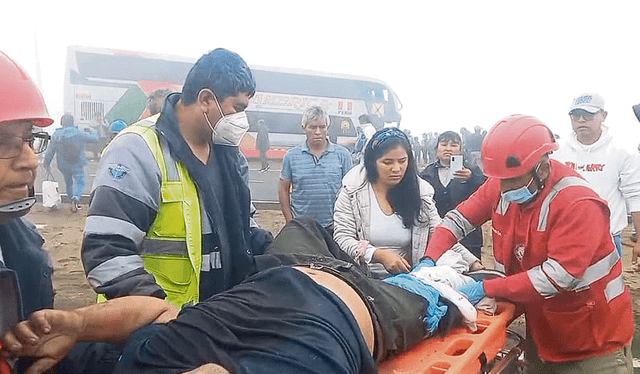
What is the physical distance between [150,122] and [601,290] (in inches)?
73.7

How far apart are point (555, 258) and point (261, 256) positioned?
1124 millimetres

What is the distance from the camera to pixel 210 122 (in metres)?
Result: 1.93

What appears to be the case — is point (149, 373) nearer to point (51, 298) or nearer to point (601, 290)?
point (51, 298)

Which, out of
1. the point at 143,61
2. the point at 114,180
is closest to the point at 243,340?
the point at 114,180

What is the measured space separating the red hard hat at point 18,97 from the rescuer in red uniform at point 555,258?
5.13 feet

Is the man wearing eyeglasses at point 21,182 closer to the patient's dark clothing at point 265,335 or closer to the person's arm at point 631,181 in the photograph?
the patient's dark clothing at point 265,335

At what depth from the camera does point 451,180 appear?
3998mm

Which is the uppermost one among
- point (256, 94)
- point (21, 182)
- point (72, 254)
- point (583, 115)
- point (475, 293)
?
point (256, 94)

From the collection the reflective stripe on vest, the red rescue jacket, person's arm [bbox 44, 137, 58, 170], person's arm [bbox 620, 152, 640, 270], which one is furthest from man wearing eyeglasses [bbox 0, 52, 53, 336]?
person's arm [bbox 44, 137, 58, 170]

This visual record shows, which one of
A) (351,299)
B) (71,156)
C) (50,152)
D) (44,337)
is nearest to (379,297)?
(351,299)

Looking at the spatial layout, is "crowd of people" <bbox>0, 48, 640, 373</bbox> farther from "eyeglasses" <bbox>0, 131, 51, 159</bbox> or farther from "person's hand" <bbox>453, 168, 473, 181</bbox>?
"person's hand" <bbox>453, 168, 473, 181</bbox>

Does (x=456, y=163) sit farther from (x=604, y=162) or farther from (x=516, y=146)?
(x=516, y=146)

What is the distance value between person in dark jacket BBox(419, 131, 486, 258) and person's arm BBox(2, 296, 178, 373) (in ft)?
9.32

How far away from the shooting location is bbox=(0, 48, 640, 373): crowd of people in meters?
1.28
